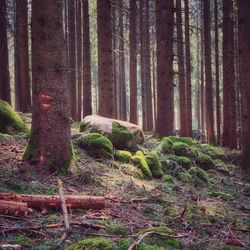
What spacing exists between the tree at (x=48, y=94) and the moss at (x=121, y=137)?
2955mm

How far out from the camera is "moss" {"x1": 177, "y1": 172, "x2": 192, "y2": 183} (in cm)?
955

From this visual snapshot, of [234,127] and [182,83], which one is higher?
[182,83]

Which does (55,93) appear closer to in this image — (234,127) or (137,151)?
(137,151)

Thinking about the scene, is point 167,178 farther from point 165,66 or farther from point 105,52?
point 165,66

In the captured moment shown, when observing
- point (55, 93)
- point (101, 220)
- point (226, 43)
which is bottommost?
point (101, 220)

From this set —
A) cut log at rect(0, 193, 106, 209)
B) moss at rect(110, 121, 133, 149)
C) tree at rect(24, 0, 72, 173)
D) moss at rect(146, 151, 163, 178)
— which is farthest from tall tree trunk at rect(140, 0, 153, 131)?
cut log at rect(0, 193, 106, 209)

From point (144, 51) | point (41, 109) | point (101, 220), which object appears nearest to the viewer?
point (101, 220)

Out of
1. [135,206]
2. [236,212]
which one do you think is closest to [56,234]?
[135,206]

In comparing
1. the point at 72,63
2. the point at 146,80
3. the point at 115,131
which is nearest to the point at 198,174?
the point at 115,131

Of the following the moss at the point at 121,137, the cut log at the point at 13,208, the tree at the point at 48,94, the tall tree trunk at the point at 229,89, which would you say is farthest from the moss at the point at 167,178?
Result: the tall tree trunk at the point at 229,89

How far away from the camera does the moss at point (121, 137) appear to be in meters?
9.95

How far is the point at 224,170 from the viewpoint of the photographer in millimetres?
11883

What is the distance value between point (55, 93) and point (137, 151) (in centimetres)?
373

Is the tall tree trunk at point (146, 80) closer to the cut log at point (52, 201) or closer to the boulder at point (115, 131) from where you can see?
the boulder at point (115, 131)
